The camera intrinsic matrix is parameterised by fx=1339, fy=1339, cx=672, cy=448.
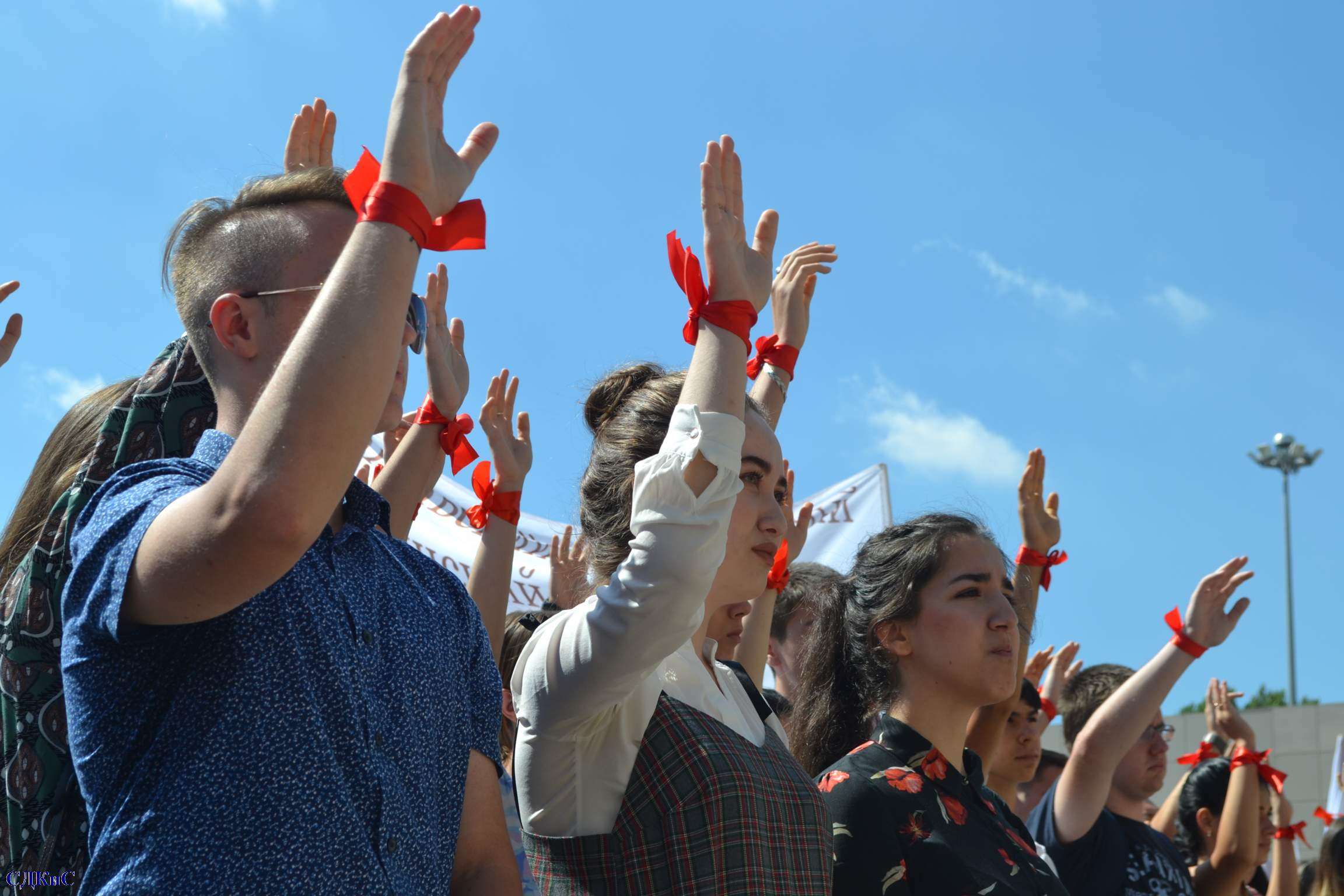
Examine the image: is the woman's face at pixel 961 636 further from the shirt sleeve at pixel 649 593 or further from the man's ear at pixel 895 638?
the shirt sleeve at pixel 649 593

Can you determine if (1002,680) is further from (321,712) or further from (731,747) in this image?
(321,712)

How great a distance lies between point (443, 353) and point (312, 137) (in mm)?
795

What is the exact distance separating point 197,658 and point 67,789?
0.51 meters

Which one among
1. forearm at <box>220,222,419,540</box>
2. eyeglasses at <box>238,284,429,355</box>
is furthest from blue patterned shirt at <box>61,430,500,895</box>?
eyeglasses at <box>238,284,429,355</box>

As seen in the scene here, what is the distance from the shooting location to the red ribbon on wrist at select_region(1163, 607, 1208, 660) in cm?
468

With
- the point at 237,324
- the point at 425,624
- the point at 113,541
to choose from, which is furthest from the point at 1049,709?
→ the point at 113,541

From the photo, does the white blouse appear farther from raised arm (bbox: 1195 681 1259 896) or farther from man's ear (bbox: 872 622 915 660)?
raised arm (bbox: 1195 681 1259 896)

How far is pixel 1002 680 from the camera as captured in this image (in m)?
3.47

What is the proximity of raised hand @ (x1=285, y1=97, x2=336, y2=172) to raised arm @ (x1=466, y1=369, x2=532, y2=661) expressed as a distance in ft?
3.45

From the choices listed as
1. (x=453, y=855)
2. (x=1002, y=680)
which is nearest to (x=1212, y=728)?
(x=1002, y=680)

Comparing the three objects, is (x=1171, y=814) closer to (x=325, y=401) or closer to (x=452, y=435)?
(x=452, y=435)

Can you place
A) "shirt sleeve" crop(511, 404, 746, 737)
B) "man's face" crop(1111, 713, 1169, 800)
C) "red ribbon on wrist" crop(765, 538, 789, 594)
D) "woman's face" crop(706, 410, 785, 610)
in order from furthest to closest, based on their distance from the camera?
1. "man's face" crop(1111, 713, 1169, 800)
2. "red ribbon on wrist" crop(765, 538, 789, 594)
3. "woman's face" crop(706, 410, 785, 610)
4. "shirt sleeve" crop(511, 404, 746, 737)

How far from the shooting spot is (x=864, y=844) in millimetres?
2910

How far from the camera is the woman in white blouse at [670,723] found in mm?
2186
